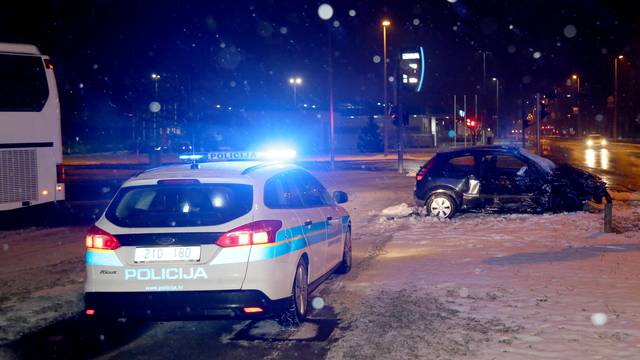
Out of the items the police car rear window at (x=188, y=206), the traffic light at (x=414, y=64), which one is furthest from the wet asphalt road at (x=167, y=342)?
the traffic light at (x=414, y=64)

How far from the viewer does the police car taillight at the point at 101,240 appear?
5.76m

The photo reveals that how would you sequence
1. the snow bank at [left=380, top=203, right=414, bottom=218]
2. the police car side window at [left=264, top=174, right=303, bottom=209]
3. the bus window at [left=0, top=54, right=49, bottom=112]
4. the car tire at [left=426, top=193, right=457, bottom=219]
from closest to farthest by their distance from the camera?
the police car side window at [left=264, top=174, right=303, bottom=209] < the bus window at [left=0, top=54, right=49, bottom=112] < the car tire at [left=426, top=193, right=457, bottom=219] < the snow bank at [left=380, top=203, right=414, bottom=218]

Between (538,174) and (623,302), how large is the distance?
7717mm

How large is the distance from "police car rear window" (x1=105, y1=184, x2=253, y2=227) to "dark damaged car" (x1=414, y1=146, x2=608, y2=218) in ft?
29.2

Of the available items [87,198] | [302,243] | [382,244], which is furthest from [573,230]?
[87,198]

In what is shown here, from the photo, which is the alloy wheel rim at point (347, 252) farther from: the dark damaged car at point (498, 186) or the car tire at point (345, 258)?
the dark damaged car at point (498, 186)

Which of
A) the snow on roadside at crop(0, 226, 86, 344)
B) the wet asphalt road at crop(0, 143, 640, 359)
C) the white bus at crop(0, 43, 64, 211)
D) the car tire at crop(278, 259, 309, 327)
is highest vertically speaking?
the white bus at crop(0, 43, 64, 211)

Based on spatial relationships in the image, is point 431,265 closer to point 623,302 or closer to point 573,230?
point 623,302

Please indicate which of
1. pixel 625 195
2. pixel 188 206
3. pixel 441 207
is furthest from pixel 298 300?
pixel 625 195

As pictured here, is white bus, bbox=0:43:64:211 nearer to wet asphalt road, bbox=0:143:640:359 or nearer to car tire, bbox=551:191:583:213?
wet asphalt road, bbox=0:143:640:359

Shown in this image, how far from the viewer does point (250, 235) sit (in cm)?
569

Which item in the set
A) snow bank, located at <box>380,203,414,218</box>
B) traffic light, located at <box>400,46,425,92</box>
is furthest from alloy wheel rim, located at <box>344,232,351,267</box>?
traffic light, located at <box>400,46,425,92</box>

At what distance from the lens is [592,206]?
16.0 meters

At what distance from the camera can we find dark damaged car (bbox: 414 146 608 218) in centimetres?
1419
